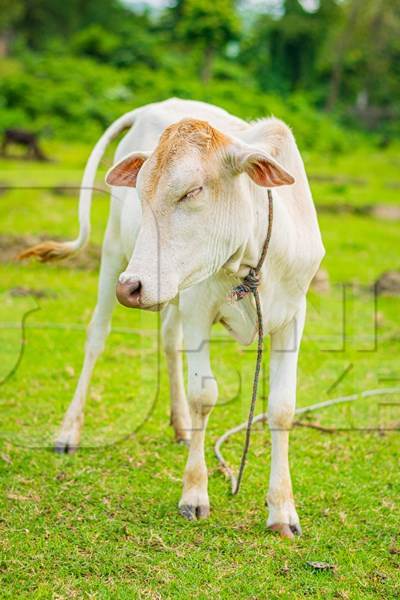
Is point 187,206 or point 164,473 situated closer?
point 187,206

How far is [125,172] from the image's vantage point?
366 centimetres

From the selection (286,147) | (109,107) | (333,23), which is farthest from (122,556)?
(333,23)

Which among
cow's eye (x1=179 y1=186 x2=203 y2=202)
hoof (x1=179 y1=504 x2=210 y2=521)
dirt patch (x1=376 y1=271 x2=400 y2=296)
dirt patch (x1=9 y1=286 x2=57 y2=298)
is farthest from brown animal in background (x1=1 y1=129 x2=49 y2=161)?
cow's eye (x1=179 y1=186 x2=203 y2=202)

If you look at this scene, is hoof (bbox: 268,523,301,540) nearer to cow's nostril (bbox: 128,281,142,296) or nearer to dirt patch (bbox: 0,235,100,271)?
cow's nostril (bbox: 128,281,142,296)

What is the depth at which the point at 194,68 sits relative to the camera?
24.9 m

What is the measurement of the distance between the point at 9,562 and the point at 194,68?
75.2 feet

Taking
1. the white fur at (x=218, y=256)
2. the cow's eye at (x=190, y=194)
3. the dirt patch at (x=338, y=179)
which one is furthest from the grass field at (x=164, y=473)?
the dirt patch at (x=338, y=179)

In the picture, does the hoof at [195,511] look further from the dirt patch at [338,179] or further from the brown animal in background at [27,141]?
the brown animal in background at [27,141]

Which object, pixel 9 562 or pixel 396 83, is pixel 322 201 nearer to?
pixel 9 562

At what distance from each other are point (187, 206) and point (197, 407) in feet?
3.83

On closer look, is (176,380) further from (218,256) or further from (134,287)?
(134,287)

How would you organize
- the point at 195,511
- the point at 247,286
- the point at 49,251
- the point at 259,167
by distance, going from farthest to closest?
the point at 49,251 < the point at 195,511 < the point at 247,286 < the point at 259,167

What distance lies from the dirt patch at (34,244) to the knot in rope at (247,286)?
5426mm

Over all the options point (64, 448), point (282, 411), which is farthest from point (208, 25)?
point (282, 411)
